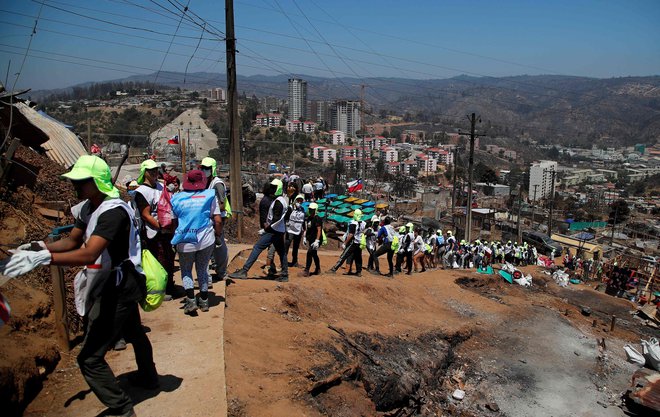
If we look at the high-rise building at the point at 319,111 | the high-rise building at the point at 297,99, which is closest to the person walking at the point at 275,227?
the high-rise building at the point at 297,99

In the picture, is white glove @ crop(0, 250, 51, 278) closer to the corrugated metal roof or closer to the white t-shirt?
the white t-shirt

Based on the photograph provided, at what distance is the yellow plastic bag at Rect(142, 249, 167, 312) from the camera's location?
13.3ft

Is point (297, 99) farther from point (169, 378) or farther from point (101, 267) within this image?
point (101, 267)

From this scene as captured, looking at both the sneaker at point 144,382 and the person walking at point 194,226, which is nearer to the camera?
the sneaker at point 144,382

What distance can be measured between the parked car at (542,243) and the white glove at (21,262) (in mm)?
37921

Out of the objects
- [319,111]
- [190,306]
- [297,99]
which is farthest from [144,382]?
[319,111]

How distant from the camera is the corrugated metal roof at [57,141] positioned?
12.1 metres

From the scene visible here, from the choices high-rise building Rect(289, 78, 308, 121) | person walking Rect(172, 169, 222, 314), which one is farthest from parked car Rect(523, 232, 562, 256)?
high-rise building Rect(289, 78, 308, 121)

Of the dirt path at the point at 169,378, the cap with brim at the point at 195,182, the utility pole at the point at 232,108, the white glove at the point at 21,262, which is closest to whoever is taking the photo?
the white glove at the point at 21,262

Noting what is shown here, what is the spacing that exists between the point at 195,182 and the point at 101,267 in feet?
8.07

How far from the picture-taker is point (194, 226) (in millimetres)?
5637

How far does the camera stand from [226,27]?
Answer: 38.8 feet

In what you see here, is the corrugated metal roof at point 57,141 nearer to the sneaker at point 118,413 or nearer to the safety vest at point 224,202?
the safety vest at point 224,202

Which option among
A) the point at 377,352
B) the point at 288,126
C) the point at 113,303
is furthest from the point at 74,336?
the point at 288,126
